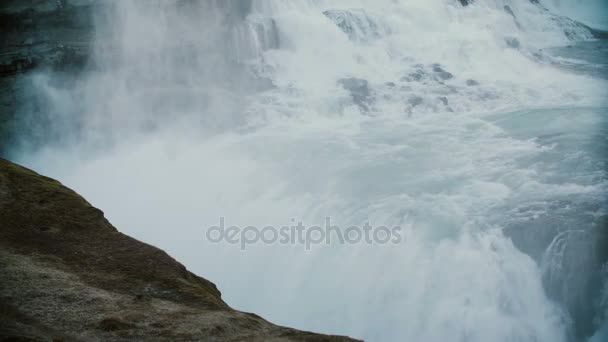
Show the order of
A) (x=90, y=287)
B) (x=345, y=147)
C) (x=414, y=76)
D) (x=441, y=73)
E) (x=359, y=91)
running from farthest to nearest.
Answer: (x=441, y=73) < (x=414, y=76) < (x=359, y=91) < (x=345, y=147) < (x=90, y=287)

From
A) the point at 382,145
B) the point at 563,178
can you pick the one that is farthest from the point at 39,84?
the point at 563,178

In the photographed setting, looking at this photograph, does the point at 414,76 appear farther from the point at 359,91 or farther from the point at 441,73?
the point at 359,91

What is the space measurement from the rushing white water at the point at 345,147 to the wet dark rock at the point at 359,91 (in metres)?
0.12

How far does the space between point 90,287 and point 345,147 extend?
2126cm

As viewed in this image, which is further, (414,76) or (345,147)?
(414,76)

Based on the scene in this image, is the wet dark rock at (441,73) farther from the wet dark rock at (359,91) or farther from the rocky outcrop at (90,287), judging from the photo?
the rocky outcrop at (90,287)

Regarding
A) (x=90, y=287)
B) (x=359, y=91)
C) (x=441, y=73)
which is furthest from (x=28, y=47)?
(x=90, y=287)

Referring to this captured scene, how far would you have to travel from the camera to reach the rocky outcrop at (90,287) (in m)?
6.28

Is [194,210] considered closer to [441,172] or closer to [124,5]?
[441,172]

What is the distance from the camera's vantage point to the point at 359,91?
33.0 m

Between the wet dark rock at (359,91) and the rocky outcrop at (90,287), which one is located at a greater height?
the wet dark rock at (359,91)

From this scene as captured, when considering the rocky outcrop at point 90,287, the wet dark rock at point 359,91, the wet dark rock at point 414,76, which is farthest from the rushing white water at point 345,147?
the rocky outcrop at point 90,287

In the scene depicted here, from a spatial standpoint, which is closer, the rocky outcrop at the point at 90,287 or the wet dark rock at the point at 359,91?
the rocky outcrop at the point at 90,287

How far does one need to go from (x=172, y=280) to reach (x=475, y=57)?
34938mm
